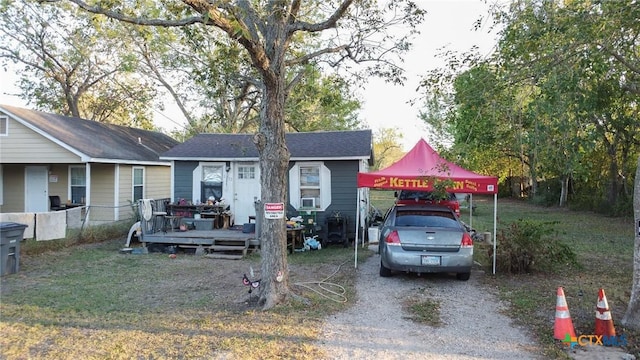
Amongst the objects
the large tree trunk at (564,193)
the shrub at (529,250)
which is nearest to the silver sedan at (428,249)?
the shrub at (529,250)

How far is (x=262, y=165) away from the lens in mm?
6547

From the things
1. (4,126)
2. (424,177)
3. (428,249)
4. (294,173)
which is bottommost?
(428,249)

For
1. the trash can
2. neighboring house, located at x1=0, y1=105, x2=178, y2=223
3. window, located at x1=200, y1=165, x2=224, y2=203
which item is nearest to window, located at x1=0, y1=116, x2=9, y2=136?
neighboring house, located at x1=0, y1=105, x2=178, y2=223

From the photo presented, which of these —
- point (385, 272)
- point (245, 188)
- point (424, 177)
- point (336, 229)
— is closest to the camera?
point (424, 177)

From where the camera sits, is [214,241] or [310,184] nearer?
[214,241]

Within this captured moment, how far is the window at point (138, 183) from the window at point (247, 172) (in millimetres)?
5249

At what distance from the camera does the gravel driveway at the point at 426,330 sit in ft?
15.8

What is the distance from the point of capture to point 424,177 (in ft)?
27.6

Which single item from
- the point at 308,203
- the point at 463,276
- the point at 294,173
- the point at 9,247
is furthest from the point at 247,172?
the point at 463,276

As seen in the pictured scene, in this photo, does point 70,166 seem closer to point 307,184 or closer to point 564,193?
point 307,184

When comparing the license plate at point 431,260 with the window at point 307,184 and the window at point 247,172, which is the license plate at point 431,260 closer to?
the window at point 307,184

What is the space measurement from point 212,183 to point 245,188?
1.10m

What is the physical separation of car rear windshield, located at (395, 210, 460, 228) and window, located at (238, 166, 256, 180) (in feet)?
22.2

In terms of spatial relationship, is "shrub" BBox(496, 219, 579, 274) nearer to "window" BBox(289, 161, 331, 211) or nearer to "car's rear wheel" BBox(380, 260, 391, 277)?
"car's rear wheel" BBox(380, 260, 391, 277)
